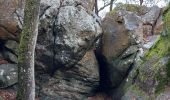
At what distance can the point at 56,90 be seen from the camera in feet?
51.5

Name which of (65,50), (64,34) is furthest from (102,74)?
(64,34)

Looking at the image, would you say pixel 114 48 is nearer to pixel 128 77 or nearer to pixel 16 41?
pixel 128 77

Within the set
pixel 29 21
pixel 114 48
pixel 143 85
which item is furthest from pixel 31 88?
pixel 114 48

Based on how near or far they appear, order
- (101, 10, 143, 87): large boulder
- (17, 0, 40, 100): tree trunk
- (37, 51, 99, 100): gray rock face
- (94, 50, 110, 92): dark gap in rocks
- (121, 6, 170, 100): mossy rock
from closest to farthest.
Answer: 1. (121, 6, 170, 100): mossy rock
2. (17, 0, 40, 100): tree trunk
3. (37, 51, 99, 100): gray rock face
4. (101, 10, 143, 87): large boulder
5. (94, 50, 110, 92): dark gap in rocks

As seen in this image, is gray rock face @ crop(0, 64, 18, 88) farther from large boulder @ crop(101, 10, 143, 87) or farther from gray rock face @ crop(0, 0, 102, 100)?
large boulder @ crop(101, 10, 143, 87)

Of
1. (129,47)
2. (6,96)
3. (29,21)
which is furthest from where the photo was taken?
(129,47)

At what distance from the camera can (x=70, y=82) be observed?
52.1 feet

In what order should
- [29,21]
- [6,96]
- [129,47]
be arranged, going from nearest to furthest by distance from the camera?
[29,21], [6,96], [129,47]

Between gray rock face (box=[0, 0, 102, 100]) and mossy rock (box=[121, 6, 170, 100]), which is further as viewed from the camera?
gray rock face (box=[0, 0, 102, 100])

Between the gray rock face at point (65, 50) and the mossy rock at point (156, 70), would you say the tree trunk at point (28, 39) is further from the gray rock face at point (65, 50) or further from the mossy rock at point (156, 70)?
the gray rock face at point (65, 50)

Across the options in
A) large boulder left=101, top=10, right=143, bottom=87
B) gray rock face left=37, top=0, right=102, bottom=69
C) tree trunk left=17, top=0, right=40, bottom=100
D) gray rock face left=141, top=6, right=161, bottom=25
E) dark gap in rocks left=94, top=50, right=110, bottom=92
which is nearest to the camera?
tree trunk left=17, top=0, right=40, bottom=100

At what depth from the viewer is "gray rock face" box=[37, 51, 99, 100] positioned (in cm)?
1566

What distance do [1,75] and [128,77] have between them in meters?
5.82

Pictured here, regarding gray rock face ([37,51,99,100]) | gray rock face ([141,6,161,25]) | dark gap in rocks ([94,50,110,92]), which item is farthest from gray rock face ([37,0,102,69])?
gray rock face ([141,6,161,25])
